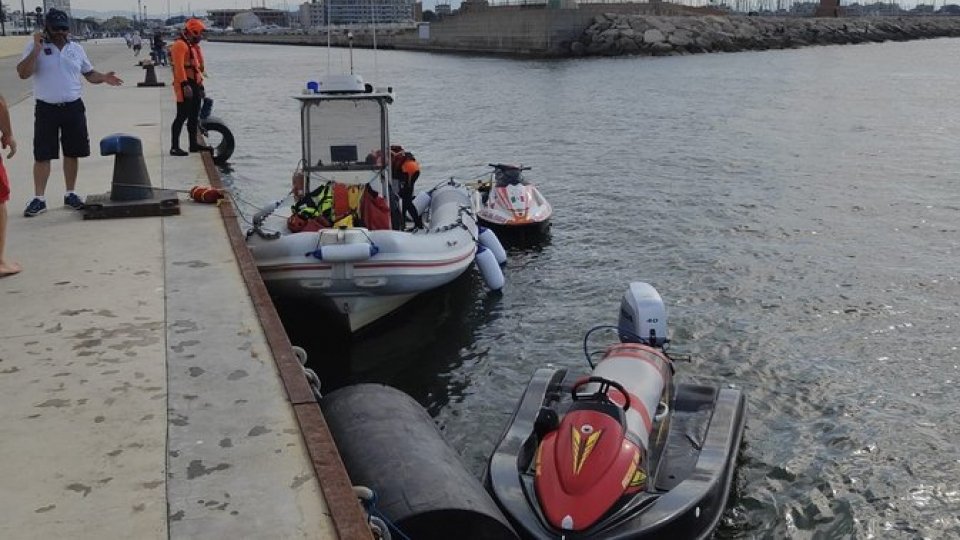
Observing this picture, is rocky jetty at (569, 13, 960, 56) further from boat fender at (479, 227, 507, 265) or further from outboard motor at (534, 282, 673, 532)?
outboard motor at (534, 282, 673, 532)

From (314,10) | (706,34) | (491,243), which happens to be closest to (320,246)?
(491,243)

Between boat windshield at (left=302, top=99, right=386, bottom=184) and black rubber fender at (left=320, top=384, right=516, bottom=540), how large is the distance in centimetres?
532

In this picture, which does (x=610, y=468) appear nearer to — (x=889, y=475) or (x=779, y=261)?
(x=889, y=475)

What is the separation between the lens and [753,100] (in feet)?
122

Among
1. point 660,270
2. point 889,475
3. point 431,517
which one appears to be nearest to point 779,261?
point 660,270

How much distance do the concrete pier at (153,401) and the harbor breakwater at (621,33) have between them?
61.2 metres

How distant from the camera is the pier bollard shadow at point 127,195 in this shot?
955cm

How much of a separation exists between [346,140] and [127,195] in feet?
8.57

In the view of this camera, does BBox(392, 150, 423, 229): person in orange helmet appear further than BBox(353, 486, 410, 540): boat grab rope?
Yes

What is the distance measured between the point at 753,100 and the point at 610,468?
34.4m

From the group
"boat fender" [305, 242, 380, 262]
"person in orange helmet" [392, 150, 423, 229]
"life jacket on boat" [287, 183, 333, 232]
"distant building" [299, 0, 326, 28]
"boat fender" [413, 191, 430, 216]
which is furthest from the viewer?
"distant building" [299, 0, 326, 28]

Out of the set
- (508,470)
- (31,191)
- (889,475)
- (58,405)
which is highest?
(31,191)

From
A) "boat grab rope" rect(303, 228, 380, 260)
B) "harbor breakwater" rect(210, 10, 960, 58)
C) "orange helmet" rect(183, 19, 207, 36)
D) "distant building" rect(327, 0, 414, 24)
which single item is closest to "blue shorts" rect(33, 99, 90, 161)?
"boat grab rope" rect(303, 228, 380, 260)

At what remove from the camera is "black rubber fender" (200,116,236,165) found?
1848cm
